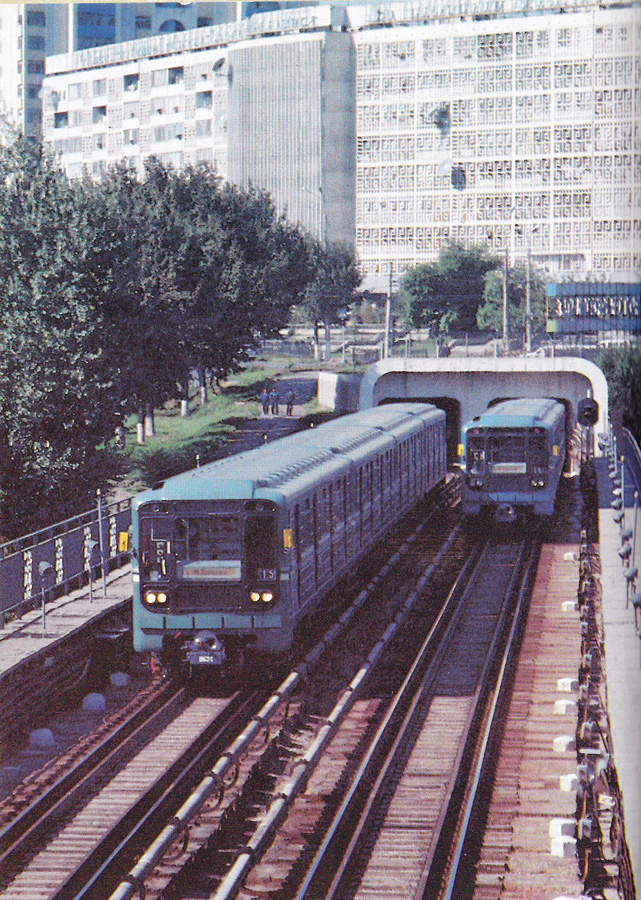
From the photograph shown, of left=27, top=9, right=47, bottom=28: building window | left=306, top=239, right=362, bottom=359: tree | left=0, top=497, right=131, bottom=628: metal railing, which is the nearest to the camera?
left=27, top=9, right=47, bottom=28: building window

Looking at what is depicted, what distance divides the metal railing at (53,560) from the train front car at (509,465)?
9.78m

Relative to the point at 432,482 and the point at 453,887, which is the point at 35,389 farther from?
the point at 432,482

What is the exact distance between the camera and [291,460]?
19.8 m

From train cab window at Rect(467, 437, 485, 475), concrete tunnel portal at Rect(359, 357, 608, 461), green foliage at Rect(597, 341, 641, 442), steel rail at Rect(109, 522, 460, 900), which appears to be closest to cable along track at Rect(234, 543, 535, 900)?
steel rail at Rect(109, 522, 460, 900)

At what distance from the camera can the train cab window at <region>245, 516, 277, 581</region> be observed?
16.3m

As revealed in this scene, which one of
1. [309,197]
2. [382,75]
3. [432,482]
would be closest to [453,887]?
[432,482]

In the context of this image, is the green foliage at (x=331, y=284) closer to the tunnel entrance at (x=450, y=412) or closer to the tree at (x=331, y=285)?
the tree at (x=331, y=285)

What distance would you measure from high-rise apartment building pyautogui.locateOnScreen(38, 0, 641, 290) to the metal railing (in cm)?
7126

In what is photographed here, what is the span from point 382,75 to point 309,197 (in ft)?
38.6

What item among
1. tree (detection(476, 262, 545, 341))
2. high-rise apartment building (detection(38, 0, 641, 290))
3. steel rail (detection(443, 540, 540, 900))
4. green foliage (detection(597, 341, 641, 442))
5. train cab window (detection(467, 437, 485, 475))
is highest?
high-rise apartment building (detection(38, 0, 641, 290))

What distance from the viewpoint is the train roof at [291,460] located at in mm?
16547

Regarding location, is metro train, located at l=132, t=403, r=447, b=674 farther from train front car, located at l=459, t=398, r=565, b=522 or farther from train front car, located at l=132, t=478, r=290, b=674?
train front car, located at l=459, t=398, r=565, b=522

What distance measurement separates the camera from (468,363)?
52.7 metres

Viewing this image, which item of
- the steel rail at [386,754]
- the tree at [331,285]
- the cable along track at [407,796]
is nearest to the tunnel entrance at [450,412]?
the tree at [331,285]
